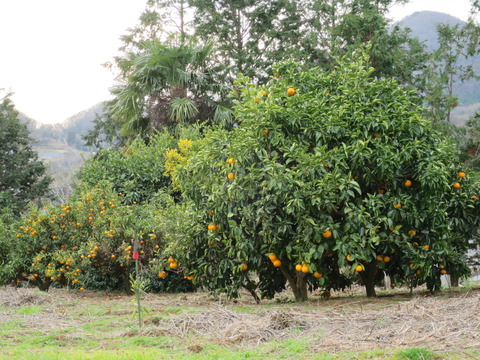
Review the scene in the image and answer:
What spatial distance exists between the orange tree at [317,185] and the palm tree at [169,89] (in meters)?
7.24

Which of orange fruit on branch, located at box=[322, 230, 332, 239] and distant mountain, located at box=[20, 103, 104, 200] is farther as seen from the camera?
distant mountain, located at box=[20, 103, 104, 200]

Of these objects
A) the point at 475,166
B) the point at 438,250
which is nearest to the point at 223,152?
the point at 438,250

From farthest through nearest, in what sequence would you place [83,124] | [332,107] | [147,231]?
1. [83,124]
2. [147,231]
3. [332,107]

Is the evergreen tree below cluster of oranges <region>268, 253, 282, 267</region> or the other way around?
the other way around

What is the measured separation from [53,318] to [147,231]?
11.7 ft

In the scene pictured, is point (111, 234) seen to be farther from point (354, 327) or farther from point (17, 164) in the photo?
point (17, 164)

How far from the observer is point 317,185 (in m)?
6.30

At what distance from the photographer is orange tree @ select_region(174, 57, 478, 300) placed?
6355 mm

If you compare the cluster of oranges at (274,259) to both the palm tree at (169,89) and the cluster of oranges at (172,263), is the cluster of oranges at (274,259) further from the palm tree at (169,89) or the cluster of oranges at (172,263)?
the palm tree at (169,89)

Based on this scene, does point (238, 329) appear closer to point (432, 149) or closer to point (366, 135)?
point (366, 135)

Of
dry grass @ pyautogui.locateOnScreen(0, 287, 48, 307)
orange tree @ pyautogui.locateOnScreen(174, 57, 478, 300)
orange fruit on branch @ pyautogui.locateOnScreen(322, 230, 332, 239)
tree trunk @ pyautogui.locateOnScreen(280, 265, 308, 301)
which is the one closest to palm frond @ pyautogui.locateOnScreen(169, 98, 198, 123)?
orange tree @ pyautogui.locateOnScreen(174, 57, 478, 300)

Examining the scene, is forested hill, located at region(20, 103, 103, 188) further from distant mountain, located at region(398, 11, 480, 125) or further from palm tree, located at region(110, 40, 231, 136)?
palm tree, located at region(110, 40, 231, 136)

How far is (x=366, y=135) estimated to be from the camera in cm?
657

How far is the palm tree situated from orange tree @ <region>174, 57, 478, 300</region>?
285 inches
